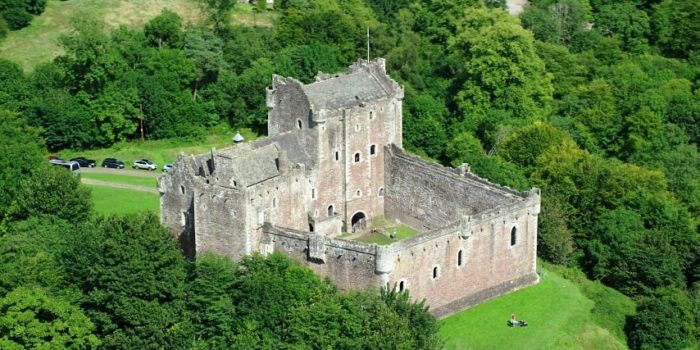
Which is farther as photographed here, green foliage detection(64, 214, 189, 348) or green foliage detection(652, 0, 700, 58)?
green foliage detection(652, 0, 700, 58)

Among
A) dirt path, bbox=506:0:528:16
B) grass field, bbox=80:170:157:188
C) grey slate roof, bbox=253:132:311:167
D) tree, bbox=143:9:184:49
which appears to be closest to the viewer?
grey slate roof, bbox=253:132:311:167

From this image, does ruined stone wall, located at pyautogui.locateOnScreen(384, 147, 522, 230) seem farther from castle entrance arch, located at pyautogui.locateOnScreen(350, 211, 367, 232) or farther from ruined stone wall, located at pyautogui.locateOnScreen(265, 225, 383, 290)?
ruined stone wall, located at pyautogui.locateOnScreen(265, 225, 383, 290)

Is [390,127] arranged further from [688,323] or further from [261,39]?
[261,39]

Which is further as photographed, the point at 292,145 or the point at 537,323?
the point at 292,145

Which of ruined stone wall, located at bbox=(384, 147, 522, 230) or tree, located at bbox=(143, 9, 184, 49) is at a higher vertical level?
tree, located at bbox=(143, 9, 184, 49)

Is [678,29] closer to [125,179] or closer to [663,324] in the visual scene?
[663,324]

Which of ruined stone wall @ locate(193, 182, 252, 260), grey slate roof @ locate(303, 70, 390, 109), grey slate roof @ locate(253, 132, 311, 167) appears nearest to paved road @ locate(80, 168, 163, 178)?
grey slate roof @ locate(253, 132, 311, 167)

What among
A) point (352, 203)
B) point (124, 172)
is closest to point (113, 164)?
point (124, 172)
